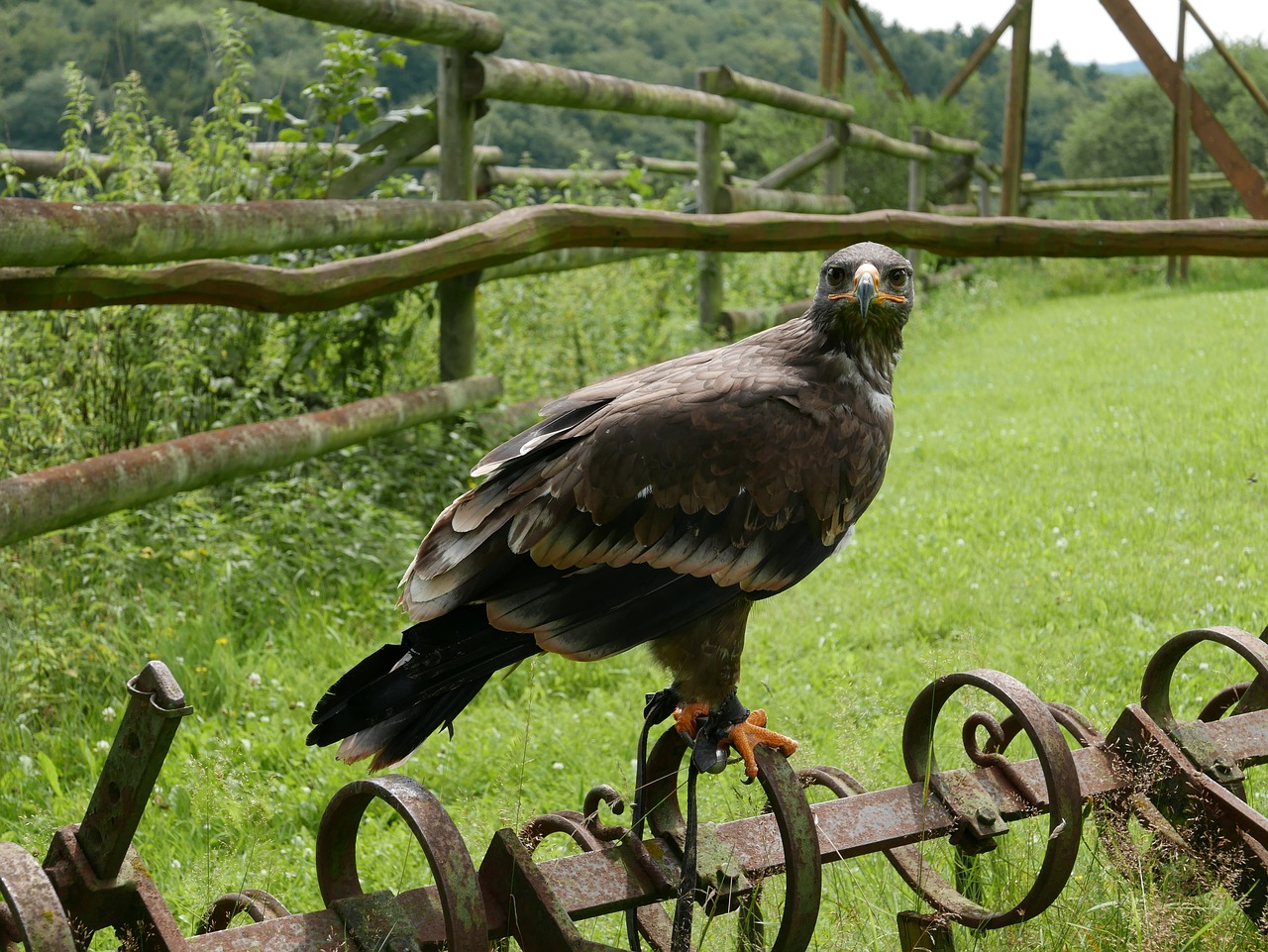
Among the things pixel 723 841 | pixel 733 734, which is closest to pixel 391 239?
pixel 733 734

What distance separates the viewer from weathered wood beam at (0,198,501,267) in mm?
3107

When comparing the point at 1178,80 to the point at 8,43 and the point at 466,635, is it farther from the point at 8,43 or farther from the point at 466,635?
the point at 466,635

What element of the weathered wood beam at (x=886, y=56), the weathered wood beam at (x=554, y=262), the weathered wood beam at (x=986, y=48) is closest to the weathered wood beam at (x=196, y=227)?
the weathered wood beam at (x=554, y=262)

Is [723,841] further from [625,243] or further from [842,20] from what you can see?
[842,20]

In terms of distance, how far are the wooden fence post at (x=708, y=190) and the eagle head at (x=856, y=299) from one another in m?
5.75

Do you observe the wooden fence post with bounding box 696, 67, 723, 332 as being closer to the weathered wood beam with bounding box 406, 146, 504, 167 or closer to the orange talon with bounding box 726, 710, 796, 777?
the weathered wood beam with bounding box 406, 146, 504, 167

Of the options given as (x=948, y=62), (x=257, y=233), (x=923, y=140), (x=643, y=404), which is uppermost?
(x=948, y=62)

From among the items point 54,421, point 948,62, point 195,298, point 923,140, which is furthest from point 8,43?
point 948,62

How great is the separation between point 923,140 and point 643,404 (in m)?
Answer: 13.0

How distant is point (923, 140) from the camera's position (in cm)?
1416

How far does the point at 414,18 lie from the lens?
4664mm

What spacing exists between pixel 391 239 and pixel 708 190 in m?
3.86

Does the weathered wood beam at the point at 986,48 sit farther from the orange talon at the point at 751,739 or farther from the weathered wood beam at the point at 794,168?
the orange talon at the point at 751,739

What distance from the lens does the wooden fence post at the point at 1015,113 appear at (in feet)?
44.7
